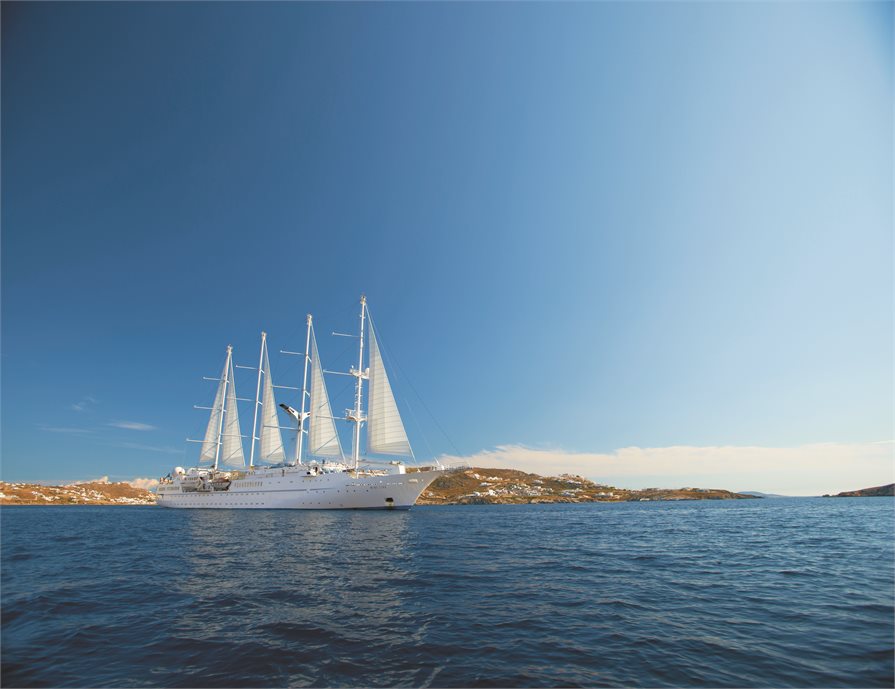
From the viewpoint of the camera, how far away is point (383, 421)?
58.6 metres

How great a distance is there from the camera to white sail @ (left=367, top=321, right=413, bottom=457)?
5734cm

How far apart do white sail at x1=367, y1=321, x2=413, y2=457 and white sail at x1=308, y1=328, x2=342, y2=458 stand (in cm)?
964

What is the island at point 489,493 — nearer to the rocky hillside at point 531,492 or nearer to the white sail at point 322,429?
the rocky hillside at point 531,492

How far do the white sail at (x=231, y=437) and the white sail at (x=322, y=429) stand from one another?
2564 cm

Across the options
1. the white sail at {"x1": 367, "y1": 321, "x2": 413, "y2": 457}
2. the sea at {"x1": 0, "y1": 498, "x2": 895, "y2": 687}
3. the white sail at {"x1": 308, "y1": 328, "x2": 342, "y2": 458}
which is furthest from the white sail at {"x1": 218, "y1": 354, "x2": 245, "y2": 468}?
the sea at {"x1": 0, "y1": 498, "x2": 895, "y2": 687}

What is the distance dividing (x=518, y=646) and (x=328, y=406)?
63.8 metres

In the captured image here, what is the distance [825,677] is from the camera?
729 cm

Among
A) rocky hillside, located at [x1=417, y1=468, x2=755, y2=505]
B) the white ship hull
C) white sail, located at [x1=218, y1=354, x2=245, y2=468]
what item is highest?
white sail, located at [x1=218, y1=354, x2=245, y2=468]

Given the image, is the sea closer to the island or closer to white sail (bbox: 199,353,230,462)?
white sail (bbox: 199,353,230,462)

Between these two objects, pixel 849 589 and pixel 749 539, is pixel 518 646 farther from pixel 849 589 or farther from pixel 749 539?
pixel 749 539

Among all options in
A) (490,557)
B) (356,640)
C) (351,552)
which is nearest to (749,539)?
(490,557)

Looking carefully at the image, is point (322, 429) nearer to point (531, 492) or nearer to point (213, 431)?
point (213, 431)

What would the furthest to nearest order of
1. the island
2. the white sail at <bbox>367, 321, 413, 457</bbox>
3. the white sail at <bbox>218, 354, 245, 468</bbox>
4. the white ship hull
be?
the island
the white sail at <bbox>218, 354, 245, 468</bbox>
the white ship hull
the white sail at <bbox>367, 321, 413, 457</bbox>

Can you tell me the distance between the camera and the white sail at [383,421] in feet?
188
